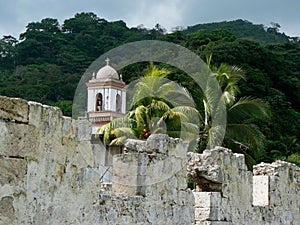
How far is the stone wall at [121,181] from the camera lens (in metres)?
7.07

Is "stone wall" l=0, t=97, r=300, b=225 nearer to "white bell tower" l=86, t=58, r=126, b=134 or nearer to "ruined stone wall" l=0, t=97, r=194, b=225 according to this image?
"ruined stone wall" l=0, t=97, r=194, b=225

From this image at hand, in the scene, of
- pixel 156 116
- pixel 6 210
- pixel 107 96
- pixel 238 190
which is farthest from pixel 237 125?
pixel 107 96

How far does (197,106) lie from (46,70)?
122ft

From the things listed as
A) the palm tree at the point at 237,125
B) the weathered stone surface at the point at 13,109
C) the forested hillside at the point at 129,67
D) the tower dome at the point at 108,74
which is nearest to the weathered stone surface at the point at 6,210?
the weathered stone surface at the point at 13,109

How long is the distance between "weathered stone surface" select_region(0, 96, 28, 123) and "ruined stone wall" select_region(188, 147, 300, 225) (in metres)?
4.18

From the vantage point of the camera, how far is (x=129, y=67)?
110ft

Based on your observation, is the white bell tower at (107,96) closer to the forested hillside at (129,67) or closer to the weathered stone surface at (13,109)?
Answer: the forested hillside at (129,67)

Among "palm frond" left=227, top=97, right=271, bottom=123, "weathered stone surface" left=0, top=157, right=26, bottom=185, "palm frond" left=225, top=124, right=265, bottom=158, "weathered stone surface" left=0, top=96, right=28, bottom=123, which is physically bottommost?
"weathered stone surface" left=0, top=157, right=26, bottom=185

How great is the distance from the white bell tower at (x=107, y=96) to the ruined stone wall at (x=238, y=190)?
16.1m

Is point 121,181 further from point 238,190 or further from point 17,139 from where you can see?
point 238,190

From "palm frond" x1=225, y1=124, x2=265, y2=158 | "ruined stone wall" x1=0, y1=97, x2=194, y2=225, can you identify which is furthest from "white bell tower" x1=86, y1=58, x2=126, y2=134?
"ruined stone wall" x1=0, y1=97, x2=194, y2=225

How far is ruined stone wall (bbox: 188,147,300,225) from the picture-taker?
34.9ft

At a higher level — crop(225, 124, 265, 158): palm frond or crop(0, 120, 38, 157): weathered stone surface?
crop(225, 124, 265, 158): palm frond

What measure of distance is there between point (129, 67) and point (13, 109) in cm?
2667
